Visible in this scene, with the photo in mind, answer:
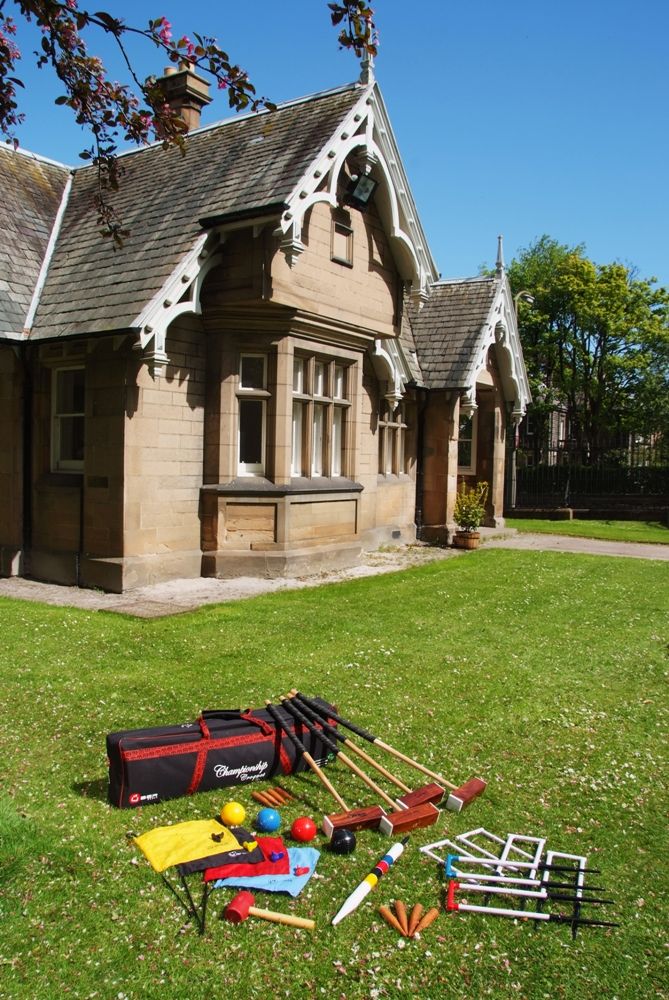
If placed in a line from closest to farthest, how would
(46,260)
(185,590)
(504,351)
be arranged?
(185,590) < (46,260) < (504,351)

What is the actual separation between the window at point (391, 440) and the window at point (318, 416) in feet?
9.38

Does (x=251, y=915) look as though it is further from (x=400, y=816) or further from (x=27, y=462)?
(x=27, y=462)

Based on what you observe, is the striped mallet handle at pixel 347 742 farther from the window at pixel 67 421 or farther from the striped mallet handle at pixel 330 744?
the window at pixel 67 421

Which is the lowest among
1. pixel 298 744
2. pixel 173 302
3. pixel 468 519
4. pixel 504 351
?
pixel 298 744

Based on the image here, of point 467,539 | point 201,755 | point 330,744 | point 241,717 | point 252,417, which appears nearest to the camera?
point 201,755

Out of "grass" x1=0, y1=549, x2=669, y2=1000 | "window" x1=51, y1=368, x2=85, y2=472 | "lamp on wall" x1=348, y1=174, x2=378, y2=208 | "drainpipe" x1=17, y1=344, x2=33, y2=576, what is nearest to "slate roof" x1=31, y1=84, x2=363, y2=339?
"drainpipe" x1=17, y1=344, x2=33, y2=576

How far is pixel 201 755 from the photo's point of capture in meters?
5.46

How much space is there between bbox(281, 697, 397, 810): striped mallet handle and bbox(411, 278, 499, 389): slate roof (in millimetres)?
15091

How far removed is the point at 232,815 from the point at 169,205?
39.5 feet

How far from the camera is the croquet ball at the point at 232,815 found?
16.5 feet

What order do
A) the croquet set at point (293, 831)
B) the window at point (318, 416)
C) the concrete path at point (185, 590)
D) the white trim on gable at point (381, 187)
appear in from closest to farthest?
the croquet set at point (293, 831) → the concrete path at point (185, 590) → the white trim on gable at point (381, 187) → the window at point (318, 416)

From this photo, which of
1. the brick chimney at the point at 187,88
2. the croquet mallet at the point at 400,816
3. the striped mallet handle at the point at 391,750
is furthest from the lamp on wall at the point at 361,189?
the croquet mallet at the point at 400,816

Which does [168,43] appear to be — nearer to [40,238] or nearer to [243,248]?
[243,248]

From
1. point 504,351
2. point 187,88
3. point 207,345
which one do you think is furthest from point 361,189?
point 504,351
